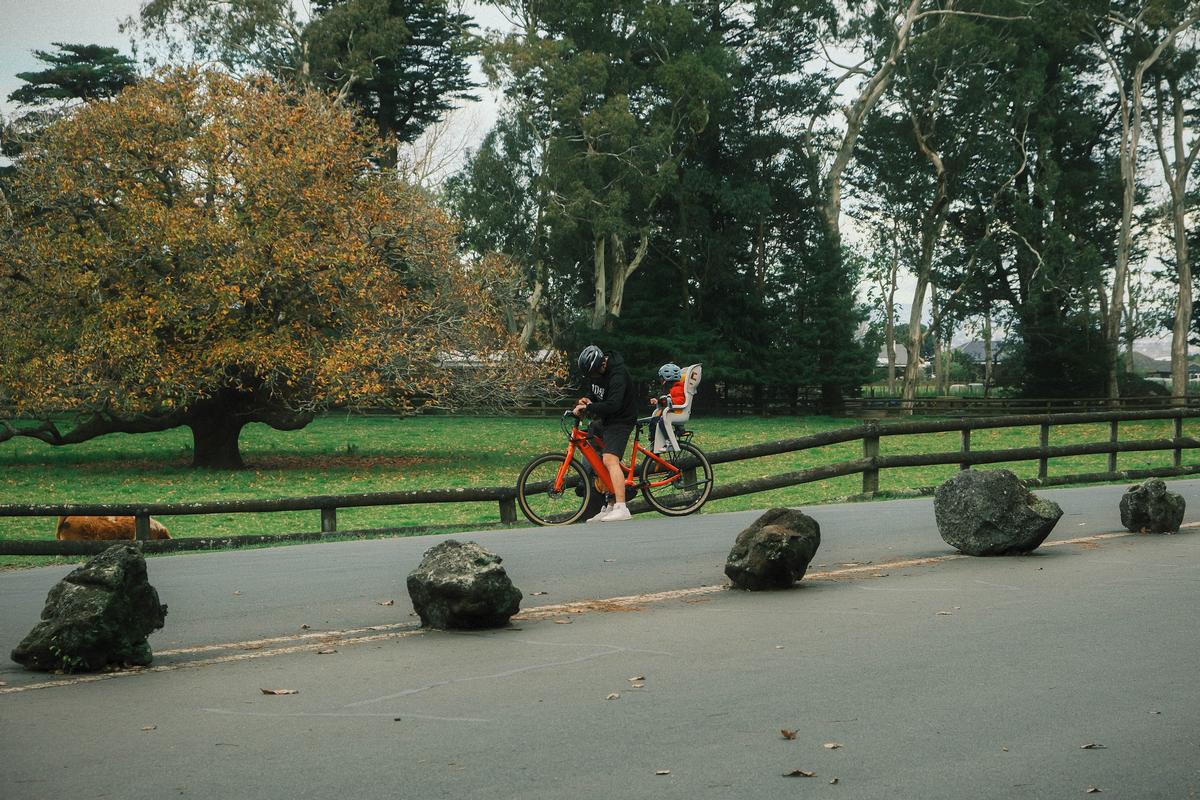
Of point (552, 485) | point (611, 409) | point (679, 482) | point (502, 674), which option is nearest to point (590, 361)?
point (611, 409)

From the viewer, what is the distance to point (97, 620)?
285 inches

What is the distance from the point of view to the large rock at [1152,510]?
43.8 ft

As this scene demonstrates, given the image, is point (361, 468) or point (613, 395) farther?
point (361, 468)

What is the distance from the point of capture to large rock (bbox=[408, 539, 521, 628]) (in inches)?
331

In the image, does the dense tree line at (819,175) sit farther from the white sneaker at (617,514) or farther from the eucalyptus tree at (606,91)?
the white sneaker at (617,514)

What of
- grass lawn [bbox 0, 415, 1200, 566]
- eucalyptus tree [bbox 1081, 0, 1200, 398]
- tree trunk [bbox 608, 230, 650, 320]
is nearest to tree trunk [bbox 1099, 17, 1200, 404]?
eucalyptus tree [bbox 1081, 0, 1200, 398]

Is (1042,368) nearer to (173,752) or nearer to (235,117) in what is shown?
(235,117)

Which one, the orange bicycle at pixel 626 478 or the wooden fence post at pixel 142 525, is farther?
the orange bicycle at pixel 626 478

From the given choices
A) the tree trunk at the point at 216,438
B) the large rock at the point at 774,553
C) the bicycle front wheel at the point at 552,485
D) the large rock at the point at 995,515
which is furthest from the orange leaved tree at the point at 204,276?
the large rock at the point at 774,553

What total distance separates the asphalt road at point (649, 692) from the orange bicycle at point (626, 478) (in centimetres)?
413

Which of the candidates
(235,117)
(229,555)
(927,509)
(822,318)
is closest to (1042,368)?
(822,318)

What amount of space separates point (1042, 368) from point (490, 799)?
195ft

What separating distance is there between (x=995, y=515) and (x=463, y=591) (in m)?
5.47

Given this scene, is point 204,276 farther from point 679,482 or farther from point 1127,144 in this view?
point 1127,144
